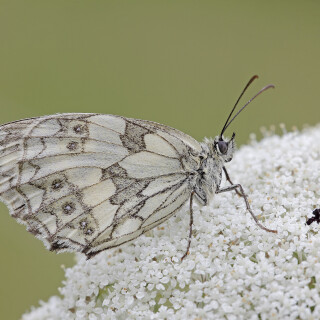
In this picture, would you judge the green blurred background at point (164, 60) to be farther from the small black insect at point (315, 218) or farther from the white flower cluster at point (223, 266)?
the small black insect at point (315, 218)

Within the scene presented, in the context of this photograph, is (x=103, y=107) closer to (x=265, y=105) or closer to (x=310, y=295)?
(x=265, y=105)

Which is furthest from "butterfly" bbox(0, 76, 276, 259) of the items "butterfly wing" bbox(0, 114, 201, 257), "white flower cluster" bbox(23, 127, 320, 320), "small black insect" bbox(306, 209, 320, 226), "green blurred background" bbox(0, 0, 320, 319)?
"green blurred background" bbox(0, 0, 320, 319)

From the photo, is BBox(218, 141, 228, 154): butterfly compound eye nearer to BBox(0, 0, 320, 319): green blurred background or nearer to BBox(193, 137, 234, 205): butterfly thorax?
BBox(193, 137, 234, 205): butterfly thorax

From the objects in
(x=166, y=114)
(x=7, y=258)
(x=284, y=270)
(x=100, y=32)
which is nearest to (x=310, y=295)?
(x=284, y=270)

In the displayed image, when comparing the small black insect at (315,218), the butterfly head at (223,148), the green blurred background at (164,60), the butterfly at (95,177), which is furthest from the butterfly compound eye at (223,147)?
the green blurred background at (164,60)

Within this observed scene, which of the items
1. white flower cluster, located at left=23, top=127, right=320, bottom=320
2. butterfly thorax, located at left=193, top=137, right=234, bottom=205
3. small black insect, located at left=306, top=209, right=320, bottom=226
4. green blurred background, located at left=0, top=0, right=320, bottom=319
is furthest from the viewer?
green blurred background, located at left=0, top=0, right=320, bottom=319

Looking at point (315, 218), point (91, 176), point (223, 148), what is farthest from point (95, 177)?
point (315, 218)

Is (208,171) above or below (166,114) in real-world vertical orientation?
below
